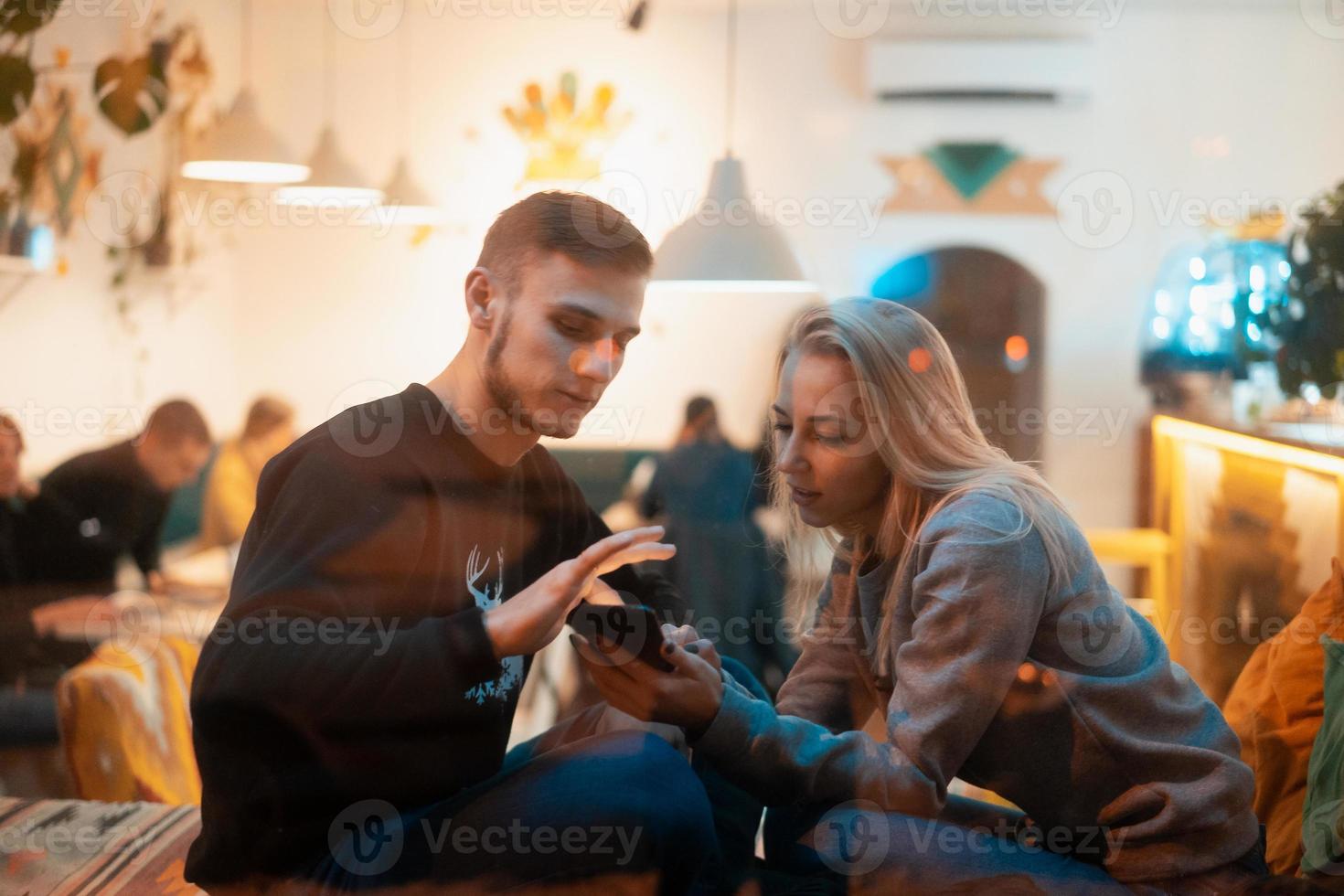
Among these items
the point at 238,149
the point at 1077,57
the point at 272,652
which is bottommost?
the point at 272,652

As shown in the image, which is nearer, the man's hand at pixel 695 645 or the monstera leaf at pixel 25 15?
the man's hand at pixel 695 645

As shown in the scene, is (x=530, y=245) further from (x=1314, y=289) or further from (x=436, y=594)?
(x=1314, y=289)

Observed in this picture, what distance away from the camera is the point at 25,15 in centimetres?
178

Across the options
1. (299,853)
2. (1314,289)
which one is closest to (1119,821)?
(299,853)

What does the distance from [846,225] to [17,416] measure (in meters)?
1.38

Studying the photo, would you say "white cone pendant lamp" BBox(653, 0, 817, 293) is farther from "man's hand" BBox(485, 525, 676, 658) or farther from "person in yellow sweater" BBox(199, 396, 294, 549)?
"person in yellow sweater" BBox(199, 396, 294, 549)

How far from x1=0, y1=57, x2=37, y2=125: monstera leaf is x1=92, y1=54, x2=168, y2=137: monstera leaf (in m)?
0.12

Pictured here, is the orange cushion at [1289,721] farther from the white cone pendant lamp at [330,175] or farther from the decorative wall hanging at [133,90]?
the decorative wall hanging at [133,90]

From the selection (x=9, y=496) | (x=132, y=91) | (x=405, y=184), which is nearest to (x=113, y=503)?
(x=9, y=496)

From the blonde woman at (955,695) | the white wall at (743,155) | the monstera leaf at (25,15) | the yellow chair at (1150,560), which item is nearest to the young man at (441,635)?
the blonde woman at (955,695)

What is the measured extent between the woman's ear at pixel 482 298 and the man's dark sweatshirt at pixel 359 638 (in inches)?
4.1

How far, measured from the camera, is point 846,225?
1662mm

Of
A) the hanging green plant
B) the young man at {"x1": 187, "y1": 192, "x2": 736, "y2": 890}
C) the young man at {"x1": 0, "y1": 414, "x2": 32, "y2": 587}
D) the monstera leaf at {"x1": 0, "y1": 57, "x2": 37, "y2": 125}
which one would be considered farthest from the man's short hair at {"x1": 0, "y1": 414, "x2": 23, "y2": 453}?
the hanging green plant

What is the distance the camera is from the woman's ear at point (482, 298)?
1297 millimetres
